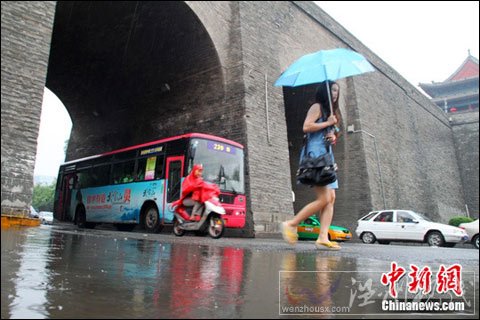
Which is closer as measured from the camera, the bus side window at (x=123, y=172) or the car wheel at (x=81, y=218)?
the bus side window at (x=123, y=172)

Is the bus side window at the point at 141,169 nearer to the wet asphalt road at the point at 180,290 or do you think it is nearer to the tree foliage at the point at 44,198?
the wet asphalt road at the point at 180,290

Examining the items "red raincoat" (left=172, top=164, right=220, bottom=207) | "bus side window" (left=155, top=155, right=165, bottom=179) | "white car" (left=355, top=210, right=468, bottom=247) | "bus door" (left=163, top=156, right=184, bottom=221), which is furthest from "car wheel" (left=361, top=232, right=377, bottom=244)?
"red raincoat" (left=172, top=164, right=220, bottom=207)

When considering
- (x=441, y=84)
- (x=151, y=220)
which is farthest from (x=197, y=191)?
(x=441, y=84)

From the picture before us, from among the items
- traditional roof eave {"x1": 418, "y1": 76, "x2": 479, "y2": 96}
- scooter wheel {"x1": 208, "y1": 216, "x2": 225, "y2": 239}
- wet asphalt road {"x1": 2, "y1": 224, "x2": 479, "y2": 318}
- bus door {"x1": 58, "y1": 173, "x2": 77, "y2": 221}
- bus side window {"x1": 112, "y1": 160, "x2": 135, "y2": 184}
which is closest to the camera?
wet asphalt road {"x1": 2, "y1": 224, "x2": 479, "y2": 318}

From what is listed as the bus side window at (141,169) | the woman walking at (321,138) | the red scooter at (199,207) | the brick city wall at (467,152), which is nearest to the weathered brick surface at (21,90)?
the red scooter at (199,207)

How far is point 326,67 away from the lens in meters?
4.41

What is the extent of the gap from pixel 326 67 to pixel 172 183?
722 cm

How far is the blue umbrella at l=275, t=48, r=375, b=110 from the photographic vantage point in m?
4.39

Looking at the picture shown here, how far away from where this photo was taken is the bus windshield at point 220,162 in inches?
418

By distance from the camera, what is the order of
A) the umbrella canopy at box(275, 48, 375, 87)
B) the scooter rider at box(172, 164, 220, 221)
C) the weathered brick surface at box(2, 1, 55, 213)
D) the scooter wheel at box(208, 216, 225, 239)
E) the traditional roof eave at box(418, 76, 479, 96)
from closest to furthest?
the umbrella canopy at box(275, 48, 375, 87)
the weathered brick surface at box(2, 1, 55, 213)
the scooter rider at box(172, 164, 220, 221)
the scooter wheel at box(208, 216, 225, 239)
the traditional roof eave at box(418, 76, 479, 96)

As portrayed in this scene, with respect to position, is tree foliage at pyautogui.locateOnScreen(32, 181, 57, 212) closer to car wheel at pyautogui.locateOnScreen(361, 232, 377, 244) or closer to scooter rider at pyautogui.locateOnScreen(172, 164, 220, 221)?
car wheel at pyautogui.locateOnScreen(361, 232, 377, 244)

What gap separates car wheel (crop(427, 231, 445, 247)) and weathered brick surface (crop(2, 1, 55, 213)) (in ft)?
38.2

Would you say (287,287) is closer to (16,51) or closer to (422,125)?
(16,51)

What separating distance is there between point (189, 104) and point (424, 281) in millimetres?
13078
